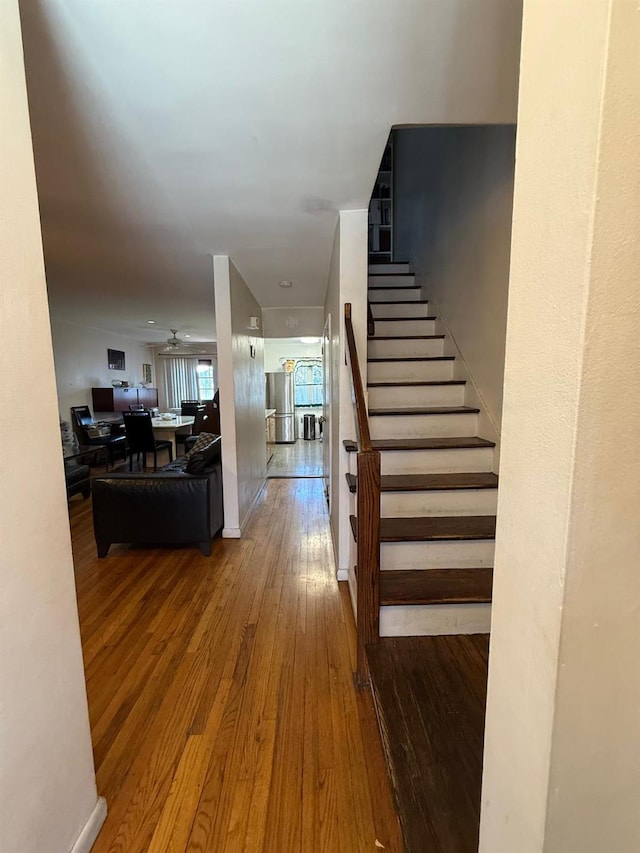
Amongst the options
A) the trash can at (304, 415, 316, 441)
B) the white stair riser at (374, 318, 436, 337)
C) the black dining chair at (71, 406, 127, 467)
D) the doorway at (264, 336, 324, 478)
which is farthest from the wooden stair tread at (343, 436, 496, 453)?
the trash can at (304, 415, 316, 441)

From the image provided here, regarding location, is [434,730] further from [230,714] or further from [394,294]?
[394,294]

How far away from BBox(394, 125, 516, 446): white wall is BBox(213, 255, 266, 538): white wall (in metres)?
1.78

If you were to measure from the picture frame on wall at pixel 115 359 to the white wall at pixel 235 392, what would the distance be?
4543 millimetres

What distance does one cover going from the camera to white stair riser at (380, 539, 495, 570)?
1.93m

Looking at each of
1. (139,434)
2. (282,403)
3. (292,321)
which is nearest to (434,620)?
(292,321)

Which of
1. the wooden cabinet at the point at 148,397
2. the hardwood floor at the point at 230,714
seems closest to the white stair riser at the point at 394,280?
the hardwood floor at the point at 230,714

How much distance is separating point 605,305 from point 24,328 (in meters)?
1.12

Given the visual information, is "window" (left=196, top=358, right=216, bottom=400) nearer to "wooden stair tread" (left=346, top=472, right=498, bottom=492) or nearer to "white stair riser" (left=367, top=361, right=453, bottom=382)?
"white stair riser" (left=367, top=361, right=453, bottom=382)

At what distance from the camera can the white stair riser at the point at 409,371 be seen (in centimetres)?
289

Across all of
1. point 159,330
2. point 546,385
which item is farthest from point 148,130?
point 159,330

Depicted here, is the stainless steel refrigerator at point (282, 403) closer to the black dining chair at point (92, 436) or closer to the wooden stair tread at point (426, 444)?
the black dining chair at point (92, 436)

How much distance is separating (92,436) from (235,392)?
3911 millimetres

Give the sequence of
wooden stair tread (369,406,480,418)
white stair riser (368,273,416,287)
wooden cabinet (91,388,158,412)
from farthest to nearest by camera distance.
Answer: wooden cabinet (91,388,158,412), white stair riser (368,273,416,287), wooden stair tread (369,406,480,418)

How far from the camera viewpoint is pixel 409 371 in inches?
116
